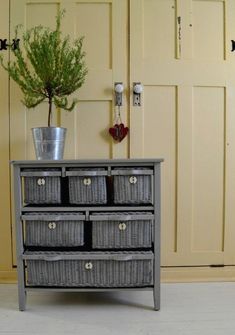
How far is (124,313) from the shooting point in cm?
162

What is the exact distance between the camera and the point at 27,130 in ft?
6.70

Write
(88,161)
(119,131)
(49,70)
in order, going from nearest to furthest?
1. (88,161)
2. (49,70)
3. (119,131)

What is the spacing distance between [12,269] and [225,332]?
1.40m

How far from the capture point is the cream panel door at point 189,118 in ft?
6.66

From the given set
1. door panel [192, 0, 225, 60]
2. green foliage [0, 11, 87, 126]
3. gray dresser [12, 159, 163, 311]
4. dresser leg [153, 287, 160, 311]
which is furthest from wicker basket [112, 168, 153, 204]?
door panel [192, 0, 225, 60]

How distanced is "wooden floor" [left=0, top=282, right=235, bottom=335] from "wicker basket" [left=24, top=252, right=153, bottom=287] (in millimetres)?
162

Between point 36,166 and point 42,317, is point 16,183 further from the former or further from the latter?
point 42,317

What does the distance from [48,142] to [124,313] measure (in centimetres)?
105

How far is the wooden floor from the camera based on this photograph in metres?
1.47

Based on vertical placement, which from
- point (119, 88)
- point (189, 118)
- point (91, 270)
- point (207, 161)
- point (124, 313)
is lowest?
point (124, 313)

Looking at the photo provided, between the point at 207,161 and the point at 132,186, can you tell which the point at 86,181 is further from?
the point at 207,161

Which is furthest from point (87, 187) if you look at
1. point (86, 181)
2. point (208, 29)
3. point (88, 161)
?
point (208, 29)

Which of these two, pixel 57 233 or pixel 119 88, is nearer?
pixel 57 233

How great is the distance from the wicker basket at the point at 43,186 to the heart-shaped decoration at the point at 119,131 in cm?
54
